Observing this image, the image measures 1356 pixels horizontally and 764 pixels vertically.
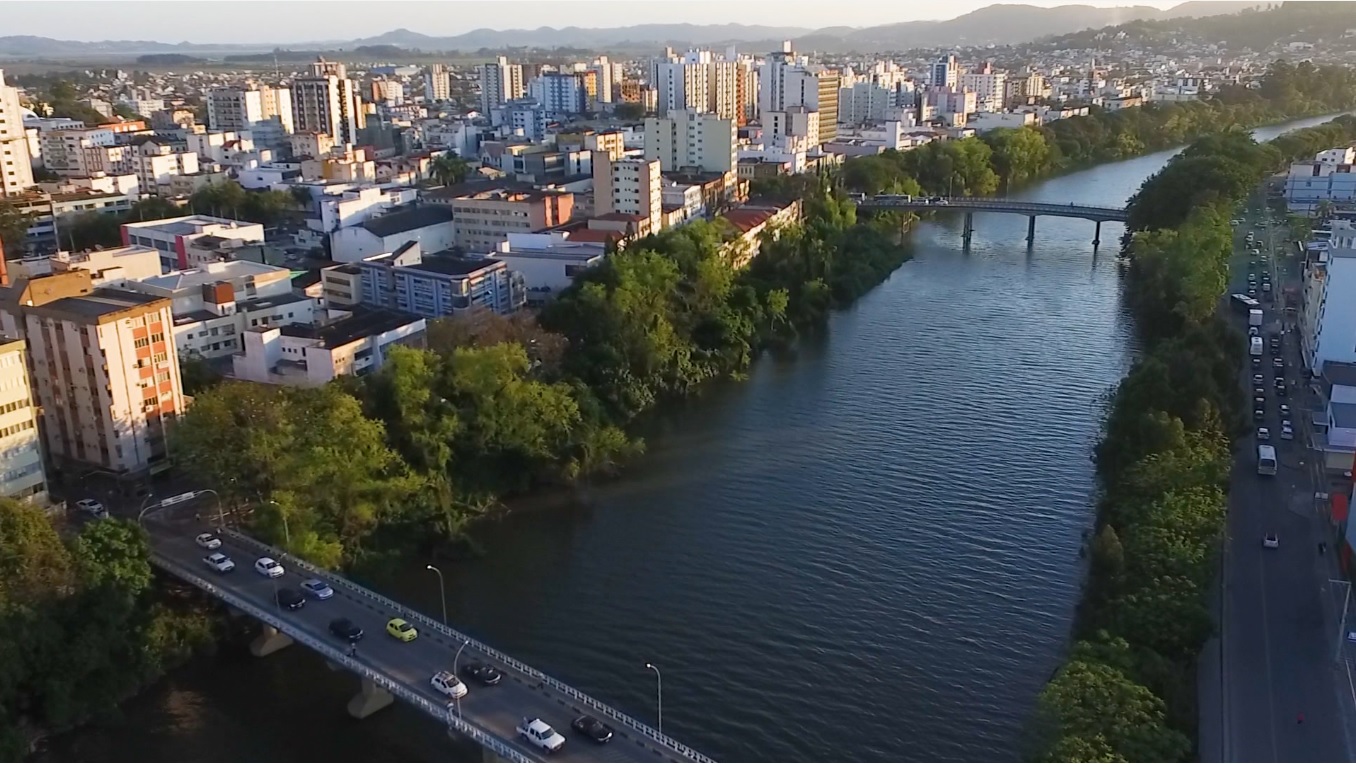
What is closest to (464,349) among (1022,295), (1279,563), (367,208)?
(1279,563)

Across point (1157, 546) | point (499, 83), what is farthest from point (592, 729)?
point (499, 83)

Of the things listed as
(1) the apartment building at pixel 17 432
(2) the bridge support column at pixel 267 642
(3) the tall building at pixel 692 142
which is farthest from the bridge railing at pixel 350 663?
(3) the tall building at pixel 692 142

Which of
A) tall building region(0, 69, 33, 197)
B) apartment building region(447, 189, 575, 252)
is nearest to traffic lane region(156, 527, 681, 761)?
apartment building region(447, 189, 575, 252)

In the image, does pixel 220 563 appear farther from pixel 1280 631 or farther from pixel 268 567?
pixel 1280 631

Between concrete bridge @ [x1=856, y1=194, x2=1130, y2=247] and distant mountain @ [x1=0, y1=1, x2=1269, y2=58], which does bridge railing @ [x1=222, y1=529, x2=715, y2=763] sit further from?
distant mountain @ [x1=0, y1=1, x2=1269, y2=58]

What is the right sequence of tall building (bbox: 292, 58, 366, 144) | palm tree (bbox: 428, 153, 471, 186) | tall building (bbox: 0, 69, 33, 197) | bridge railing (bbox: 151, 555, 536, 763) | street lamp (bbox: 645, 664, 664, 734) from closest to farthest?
bridge railing (bbox: 151, 555, 536, 763) → street lamp (bbox: 645, 664, 664, 734) → tall building (bbox: 0, 69, 33, 197) → palm tree (bbox: 428, 153, 471, 186) → tall building (bbox: 292, 58, 366, 144)

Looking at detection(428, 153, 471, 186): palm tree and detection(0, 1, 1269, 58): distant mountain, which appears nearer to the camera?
detection(428, 153, 471, 186): palm tree

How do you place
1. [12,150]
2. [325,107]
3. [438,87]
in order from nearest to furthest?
[12,150]
[325,107]
[438,87]

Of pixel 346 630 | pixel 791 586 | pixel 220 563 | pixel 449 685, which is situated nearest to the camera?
pixel 449 685
